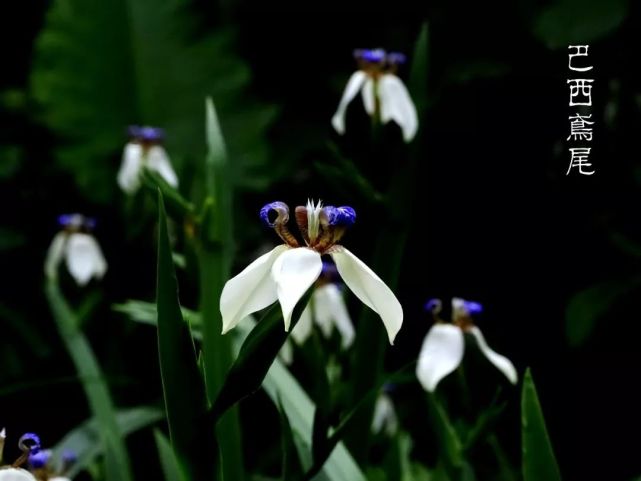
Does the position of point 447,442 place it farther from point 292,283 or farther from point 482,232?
point 482,232

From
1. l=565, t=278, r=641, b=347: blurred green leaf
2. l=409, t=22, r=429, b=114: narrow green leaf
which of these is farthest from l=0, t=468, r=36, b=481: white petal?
l=565, t=278, r=641, b=347: blurred green leaf

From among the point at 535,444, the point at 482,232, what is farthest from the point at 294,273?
the point at 482,232

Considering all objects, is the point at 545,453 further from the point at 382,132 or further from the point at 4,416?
the point at 4,416

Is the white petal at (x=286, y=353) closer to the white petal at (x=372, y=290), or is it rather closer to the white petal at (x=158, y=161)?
the white petal at (x=158, y=161)

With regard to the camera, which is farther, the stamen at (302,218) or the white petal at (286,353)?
the white petal at (286,353)

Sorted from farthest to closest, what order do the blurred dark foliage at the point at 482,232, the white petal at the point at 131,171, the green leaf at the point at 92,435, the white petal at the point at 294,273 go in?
1. the blurred dark foliage at the point at 482,232
2. the white petal at the point at 131,171
3. the green leaf at the point at 92,435
4. the white petal at the point at 294,273

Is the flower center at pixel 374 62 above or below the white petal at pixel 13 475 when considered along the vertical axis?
above

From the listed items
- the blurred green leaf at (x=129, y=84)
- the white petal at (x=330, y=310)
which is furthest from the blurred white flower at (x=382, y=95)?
the blurred green leaf at (x=129, y=84)
